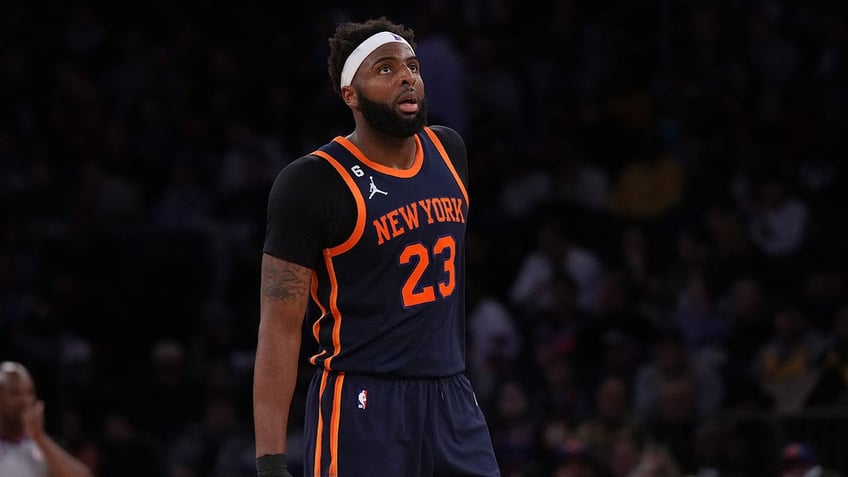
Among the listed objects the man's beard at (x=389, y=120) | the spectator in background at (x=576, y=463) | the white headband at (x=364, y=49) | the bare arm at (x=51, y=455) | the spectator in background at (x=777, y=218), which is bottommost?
the spectator in background at (x=576, y=463)

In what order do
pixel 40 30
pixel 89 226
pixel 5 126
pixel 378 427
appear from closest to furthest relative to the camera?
pixel 378 427 < pixel 89 226 < pixel 5 126 < pixel 40 30

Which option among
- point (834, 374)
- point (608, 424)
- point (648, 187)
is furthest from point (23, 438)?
point (648, 187)

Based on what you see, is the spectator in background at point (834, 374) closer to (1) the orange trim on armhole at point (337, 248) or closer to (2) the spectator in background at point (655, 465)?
(2) the spectator in background at point (655, 465)

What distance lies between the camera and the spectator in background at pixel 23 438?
704 centimetres

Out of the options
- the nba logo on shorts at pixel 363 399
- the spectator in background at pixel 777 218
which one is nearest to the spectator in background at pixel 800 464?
the spectator in background at pixel 777 218

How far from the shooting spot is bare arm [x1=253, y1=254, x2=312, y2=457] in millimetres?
4602

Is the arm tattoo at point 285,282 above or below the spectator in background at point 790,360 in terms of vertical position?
above

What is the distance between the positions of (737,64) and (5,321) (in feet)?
20.3

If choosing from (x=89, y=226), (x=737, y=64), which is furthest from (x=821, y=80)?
(x=89, y=226)

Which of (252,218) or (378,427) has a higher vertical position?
(252,218)

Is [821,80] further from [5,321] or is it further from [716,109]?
[5,321]

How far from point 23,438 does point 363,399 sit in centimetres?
305

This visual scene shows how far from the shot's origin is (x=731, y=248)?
1070 centimetres

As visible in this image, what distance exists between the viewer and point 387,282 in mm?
4703
